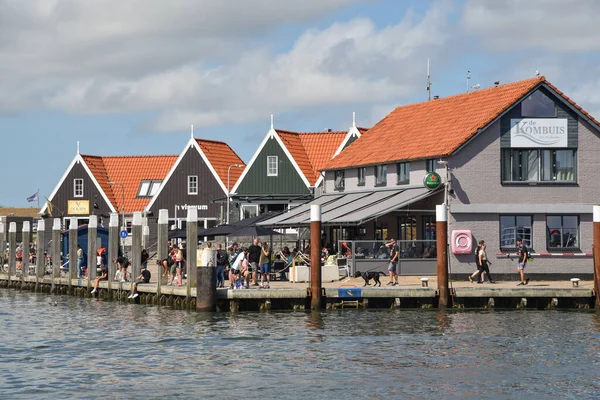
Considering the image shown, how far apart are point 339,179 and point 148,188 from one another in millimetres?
→ 33097

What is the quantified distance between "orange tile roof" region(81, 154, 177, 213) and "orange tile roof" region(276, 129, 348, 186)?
638 inches

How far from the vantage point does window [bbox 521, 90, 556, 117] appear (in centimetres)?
5175

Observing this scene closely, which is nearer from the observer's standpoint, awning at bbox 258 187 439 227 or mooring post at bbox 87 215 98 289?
awning at bbox 258 187 439 227

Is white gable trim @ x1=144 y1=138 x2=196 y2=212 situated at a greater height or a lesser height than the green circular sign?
greater

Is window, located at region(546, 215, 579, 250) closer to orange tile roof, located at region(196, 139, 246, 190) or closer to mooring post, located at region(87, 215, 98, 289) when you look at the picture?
mooring post, located at region(87, 215, 98, 289)

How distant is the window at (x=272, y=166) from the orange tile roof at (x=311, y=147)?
1.29 metres

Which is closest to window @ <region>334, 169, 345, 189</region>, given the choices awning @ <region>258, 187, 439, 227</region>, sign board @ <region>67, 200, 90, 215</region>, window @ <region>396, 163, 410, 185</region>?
awning @ <region>258, 187, 439, 227</region>

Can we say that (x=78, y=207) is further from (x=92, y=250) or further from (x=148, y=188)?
(x=92, y=250)

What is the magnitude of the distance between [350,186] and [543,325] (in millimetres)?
23721

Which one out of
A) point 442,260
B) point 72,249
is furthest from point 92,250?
point 442,260

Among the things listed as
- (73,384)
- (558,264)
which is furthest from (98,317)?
(558,264)

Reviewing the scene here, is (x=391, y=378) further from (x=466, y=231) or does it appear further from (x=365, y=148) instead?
(x=365, y=148)

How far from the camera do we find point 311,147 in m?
79.4

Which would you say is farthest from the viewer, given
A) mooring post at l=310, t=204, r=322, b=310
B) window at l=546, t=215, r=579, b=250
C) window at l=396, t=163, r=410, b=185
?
window at l=396, t=163, r=410, b=185
